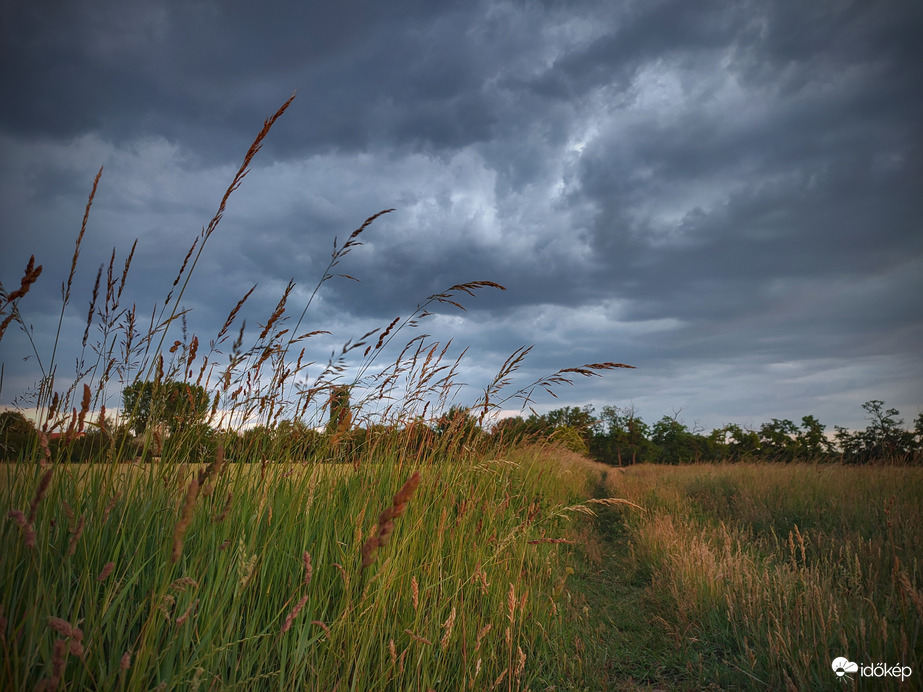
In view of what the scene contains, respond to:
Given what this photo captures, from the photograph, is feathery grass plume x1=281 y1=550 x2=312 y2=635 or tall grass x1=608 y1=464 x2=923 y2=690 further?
tall grass x1=608 y1=464 x2=923 y2=690

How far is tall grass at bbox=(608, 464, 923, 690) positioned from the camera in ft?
8.29

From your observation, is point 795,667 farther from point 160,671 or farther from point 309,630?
point 160,671

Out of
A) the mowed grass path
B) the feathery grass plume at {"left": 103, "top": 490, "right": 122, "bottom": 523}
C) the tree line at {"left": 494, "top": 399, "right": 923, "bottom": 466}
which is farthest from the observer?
the tree line at {"left": 494, "top": 399, "right": 923, "bottom": 466}

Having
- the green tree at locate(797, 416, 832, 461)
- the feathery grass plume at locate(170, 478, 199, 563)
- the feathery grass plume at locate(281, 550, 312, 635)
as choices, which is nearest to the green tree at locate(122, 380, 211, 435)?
the feathery grass plume at locate(281, 550, 312, 635)

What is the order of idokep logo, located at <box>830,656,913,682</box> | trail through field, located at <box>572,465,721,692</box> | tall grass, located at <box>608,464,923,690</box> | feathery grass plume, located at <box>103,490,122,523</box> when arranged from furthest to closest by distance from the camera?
trail through field, located at <box>572,465,721,692</box> < tall grass, located at <box>608,464,923,690</box> < idokep logo, located at <box>830,656,913,682</box> < feathery grass plume, located at <box>103,490,122,523</box>

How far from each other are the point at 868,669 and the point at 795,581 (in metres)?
0.93

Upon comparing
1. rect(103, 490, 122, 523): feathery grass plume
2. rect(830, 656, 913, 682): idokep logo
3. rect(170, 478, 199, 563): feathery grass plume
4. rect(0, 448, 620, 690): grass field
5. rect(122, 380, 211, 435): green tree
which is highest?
rect(122, 380, 211, 435): green tree

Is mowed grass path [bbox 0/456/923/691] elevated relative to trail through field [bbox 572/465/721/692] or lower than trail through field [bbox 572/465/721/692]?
elevated

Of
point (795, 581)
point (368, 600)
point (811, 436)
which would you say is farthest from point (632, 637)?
point (811, 436)

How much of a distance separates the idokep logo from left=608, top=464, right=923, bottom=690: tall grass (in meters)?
0.04

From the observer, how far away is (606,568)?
17.0 feet

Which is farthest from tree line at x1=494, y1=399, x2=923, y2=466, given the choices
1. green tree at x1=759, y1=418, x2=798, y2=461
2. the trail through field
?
the trail through field

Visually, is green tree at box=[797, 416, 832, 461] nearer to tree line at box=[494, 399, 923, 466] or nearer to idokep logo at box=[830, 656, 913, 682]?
tree line at box=[494, 399, 923, 466]

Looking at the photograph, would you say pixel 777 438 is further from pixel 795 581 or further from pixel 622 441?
pixel 795 581
